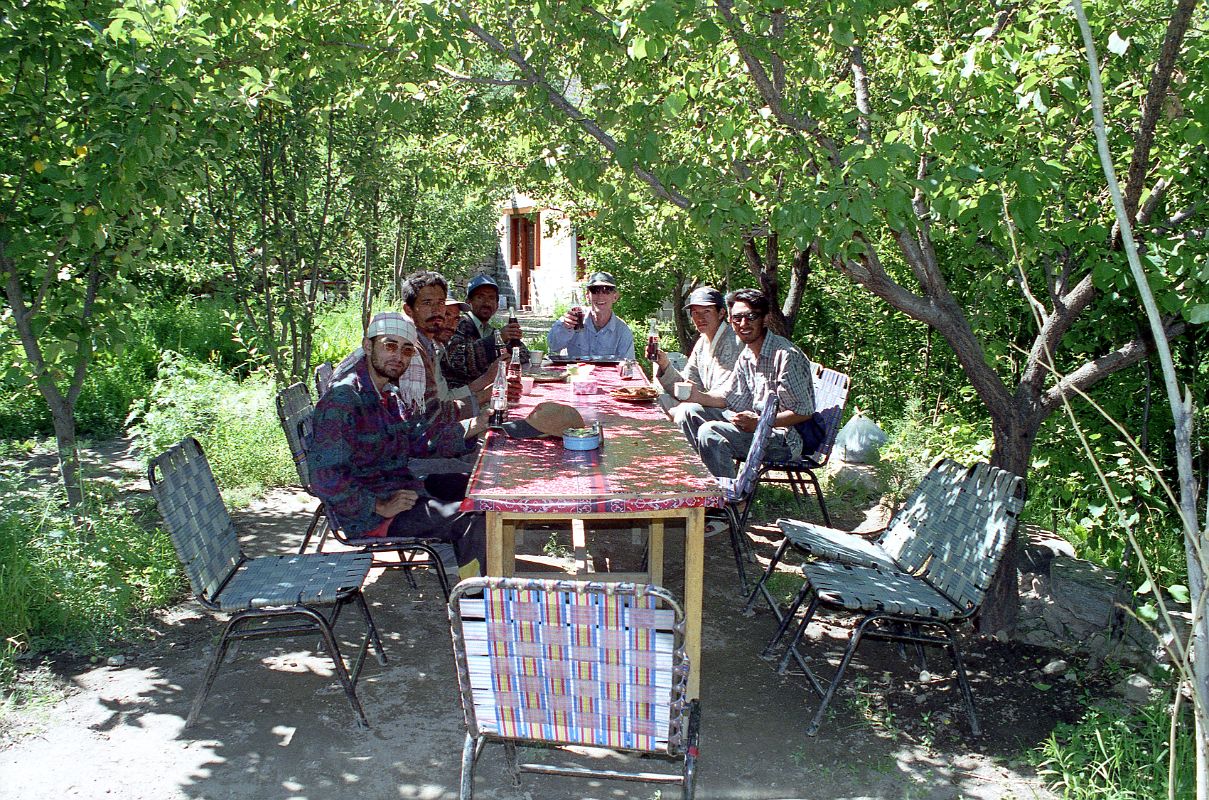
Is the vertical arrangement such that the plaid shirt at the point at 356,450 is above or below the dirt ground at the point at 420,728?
above

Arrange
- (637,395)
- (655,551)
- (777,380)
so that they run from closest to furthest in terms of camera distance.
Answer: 1. (655,551)
2. (637,395)
3. (777,380)

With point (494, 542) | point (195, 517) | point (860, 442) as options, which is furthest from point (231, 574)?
point (860, 442)

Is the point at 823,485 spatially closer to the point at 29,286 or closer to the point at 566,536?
the point at 566,536

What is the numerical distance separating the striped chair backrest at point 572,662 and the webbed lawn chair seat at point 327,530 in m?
1.66

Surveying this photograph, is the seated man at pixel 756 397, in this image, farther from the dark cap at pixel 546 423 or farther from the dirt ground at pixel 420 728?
the dark cap at pixel 546 423

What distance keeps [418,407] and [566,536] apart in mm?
1404

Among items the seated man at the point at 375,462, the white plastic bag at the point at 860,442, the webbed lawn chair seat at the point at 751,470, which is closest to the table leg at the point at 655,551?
the webbed lawn chair seat at the point at 751,470

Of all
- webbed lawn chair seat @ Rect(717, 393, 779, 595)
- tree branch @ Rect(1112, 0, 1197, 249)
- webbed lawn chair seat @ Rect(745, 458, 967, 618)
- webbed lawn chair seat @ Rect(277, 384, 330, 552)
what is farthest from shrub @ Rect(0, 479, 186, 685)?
tree branch @ Rect(1112, 0, 1197, 249)

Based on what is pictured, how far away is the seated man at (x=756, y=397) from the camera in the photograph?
559cm

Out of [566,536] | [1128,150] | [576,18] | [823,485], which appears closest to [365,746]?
[566,536]

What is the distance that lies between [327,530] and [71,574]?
1183 millimetres

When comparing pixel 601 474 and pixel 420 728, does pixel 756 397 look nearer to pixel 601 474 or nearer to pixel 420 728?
pixel 601 474

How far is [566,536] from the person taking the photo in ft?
19.7

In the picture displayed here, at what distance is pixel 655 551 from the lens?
15.6 ft
